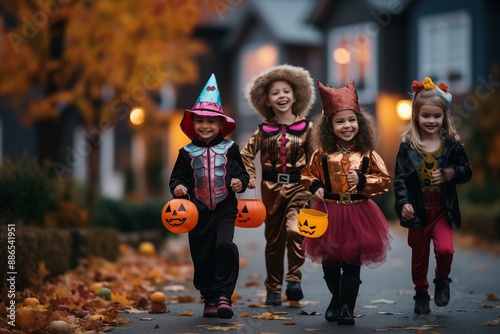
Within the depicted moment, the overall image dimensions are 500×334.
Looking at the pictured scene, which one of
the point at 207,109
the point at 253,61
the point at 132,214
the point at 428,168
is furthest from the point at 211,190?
the point at 253,61

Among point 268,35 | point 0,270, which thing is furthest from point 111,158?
point 0,270

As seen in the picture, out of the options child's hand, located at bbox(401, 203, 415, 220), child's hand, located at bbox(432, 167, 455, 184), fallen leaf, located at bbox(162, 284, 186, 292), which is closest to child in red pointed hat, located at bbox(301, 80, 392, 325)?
child's hand, located at bbox(401, 203, 415, 220)

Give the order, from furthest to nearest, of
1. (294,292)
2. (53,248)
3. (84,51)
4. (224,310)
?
(84,51) → (53,248) → (294,292) → (224,310)

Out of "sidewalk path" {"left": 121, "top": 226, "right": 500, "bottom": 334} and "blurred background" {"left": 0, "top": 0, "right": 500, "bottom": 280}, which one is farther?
"blurred background" {"left": 0, "top": 0, "right": 500, "bottom": 280}

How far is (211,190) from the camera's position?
7520 millimetres

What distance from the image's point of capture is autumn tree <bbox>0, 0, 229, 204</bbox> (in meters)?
15.1

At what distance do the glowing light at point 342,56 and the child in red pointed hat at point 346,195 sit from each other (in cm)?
2070

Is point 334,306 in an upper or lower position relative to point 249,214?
lower

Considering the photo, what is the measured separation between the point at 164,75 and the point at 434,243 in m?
10.7

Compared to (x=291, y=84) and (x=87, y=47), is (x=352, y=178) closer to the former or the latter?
(x=291, y=84)

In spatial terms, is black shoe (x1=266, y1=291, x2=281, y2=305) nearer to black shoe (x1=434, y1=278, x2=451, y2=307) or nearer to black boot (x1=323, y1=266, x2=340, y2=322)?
black boot (x1=323, y1=266, x2=340, y2=322)

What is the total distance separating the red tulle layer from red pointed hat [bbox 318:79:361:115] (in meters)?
0.78

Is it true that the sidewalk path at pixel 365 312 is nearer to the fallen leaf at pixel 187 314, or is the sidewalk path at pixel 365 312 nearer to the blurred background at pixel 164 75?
the fallen leaf at pixel 187 314

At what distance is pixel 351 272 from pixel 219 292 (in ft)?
3.56
